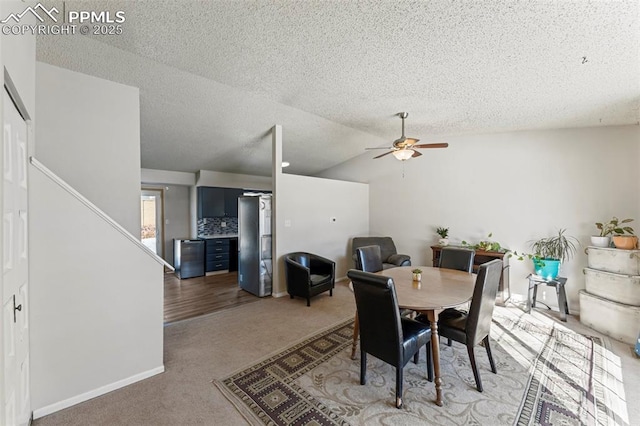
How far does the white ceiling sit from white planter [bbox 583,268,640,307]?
6.68 feet

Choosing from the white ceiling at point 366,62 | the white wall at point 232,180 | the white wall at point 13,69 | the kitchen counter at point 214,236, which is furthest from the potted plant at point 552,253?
the kitchen counter at point 214,236

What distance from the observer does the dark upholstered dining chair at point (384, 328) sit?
1.98m

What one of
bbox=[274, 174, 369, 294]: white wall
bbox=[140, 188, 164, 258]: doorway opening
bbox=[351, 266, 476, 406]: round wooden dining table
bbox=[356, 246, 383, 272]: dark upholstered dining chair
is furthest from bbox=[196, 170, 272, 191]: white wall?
bbox=[351, 266, 476, 406]: round wooden dining table

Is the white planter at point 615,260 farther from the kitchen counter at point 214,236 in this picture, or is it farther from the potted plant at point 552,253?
the kitchen counter at point 214,236

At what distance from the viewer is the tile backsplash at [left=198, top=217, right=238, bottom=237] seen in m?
6.55

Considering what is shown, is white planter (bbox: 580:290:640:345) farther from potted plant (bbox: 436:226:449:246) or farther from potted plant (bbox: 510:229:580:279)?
potted plant (bbox: 436:226:449:246)

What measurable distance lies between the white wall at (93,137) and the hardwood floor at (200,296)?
4.99 ft

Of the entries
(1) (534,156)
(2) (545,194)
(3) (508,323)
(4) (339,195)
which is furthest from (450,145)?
(3) (508,323)

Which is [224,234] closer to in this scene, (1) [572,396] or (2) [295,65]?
(2) [295,65]

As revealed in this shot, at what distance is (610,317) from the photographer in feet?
10.4

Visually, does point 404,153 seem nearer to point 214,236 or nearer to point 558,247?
point 558,247

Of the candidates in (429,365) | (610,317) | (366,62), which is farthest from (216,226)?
(610,317)

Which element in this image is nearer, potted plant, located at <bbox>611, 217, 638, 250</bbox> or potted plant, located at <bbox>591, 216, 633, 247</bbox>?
potted plant, located at <bbox>611, 217, 638, 250</bbox>

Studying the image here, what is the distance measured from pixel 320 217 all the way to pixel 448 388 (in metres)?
3.61
